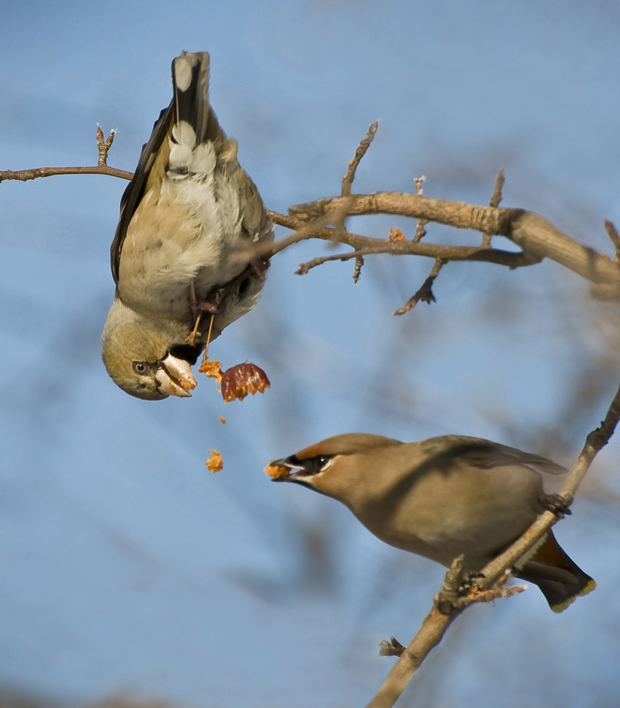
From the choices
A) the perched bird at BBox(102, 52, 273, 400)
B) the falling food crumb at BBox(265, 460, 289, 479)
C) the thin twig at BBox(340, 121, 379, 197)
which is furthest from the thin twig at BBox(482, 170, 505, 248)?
the perched bird at BBox(102, 52, 273, 400)

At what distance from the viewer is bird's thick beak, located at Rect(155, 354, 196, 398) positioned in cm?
498

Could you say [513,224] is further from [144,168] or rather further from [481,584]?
[144,168]

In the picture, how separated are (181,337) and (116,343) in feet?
1.44

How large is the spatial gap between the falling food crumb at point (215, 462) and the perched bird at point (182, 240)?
1130mm

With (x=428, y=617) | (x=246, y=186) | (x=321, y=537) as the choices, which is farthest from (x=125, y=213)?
(x=428, y=617)

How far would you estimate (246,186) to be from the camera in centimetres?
486

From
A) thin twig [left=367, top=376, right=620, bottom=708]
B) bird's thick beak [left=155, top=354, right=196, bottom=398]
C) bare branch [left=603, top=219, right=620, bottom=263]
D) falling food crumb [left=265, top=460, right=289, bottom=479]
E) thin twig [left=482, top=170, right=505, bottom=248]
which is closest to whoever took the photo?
bare branch [left=603, top=219, right=620, bottom=263]

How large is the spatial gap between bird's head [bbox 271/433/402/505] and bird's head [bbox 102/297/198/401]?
1.21 metres

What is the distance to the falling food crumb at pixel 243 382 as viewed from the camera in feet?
13.4

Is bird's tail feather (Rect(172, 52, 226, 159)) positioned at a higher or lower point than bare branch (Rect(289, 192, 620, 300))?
higher

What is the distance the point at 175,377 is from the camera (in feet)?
16.5

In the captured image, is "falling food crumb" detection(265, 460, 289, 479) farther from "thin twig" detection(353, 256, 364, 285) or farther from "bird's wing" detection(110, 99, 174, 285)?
Result: "bird's wing" detection(110, 99, 174, 285)

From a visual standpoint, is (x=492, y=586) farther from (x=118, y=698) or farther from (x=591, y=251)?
(x=118, y=698)

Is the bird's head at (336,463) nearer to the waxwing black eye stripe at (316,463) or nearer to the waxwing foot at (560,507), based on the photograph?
the waxwing black eye stripe at (316,463)
